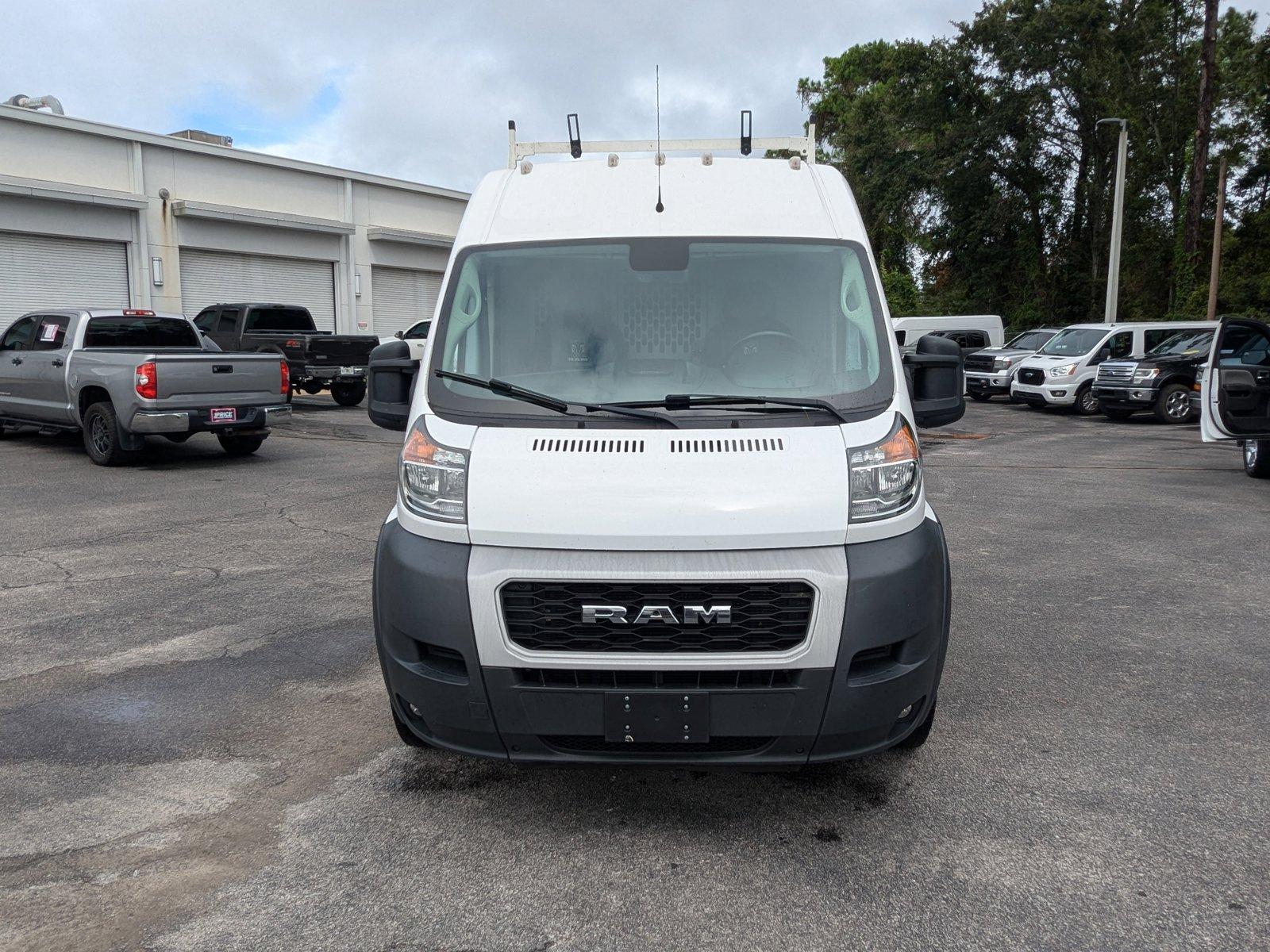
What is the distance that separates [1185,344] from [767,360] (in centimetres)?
1918

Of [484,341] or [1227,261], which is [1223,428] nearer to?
[484,341]

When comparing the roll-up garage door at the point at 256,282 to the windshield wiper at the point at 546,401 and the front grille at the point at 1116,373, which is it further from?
the windshield wiper at the point at 546,401

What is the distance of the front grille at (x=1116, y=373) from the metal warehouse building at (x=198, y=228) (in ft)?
62.7

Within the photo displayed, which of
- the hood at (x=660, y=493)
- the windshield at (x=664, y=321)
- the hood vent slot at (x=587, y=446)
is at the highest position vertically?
the windshield at (x=664, y=321)

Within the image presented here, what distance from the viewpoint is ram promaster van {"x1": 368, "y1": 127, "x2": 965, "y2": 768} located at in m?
3.22

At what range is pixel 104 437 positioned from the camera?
40.3 feet

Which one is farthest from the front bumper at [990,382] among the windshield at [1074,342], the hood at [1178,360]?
the hood at [1178,360]

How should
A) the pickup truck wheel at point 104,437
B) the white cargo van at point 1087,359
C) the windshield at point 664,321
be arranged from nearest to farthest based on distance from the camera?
the windshield at point 664,321 < the pickup truck wheel at point 104,437 < the white cargo van at point 1087,359

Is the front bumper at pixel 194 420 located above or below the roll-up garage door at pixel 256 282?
below

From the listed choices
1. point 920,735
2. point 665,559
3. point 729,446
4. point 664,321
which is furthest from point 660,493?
point 920,735

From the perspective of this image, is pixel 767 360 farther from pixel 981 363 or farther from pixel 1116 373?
pixel 981 363

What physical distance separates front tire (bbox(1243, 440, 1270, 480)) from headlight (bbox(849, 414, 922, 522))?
9943mm

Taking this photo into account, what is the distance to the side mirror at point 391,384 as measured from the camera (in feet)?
14.2

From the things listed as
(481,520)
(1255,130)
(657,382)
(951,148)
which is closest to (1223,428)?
(657,382)
